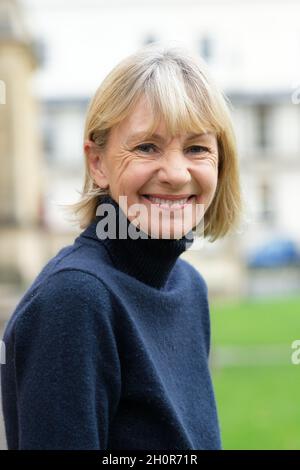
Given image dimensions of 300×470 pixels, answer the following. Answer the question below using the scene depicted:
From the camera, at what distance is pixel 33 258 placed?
1944 centimetres

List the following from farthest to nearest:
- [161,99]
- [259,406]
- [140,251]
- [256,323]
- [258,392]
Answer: [256,323]
[258,392]
[259,406]
[140,251]
[161,99]

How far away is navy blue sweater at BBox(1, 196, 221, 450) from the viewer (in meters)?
2.12

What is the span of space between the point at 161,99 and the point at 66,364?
0.62 m

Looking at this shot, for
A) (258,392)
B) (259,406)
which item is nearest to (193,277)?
(259,406)

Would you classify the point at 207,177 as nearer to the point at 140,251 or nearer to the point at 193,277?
the point at 140,251

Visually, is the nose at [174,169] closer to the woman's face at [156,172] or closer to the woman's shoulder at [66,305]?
the woman's face at [156,172]

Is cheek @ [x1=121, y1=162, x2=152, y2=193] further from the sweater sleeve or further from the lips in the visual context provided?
the sweater sleeve

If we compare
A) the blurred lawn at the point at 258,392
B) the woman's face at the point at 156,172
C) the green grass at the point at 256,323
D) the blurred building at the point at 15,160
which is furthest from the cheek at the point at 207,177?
the blurred building at the point at 15,160

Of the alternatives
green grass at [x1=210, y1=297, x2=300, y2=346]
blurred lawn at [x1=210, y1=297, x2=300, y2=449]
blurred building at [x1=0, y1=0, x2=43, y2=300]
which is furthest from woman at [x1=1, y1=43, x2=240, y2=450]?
blurred building at [x1=0, y1=0, x2=43, y2=300]

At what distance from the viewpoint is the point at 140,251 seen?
2.37 m

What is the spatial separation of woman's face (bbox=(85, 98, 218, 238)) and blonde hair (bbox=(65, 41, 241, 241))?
25 millimetres

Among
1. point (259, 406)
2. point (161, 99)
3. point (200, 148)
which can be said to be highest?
point (161, 99)

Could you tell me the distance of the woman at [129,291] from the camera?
2127 mm
